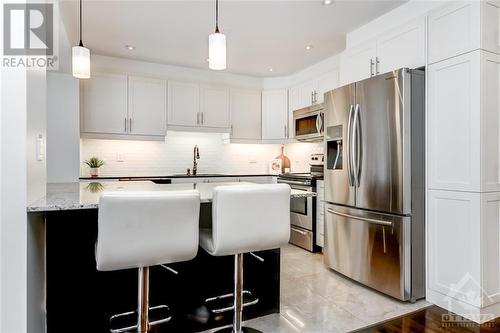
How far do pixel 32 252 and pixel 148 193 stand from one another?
0.67 metres

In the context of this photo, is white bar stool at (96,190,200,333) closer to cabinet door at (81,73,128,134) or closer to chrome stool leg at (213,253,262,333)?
chrome stool leg at (213,253,262,333)

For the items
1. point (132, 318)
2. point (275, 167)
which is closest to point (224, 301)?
point (132, 318)

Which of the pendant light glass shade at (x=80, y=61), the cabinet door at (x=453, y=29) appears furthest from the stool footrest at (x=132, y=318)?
the cabinet door at (x=453, y=29)

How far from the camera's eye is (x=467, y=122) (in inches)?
87.7

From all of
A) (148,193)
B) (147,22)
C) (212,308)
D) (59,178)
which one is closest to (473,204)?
(212,308)

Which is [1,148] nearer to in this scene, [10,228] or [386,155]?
[10,228]

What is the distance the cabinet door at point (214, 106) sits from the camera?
4769 millimetres

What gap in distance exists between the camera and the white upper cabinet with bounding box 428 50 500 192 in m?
2.17

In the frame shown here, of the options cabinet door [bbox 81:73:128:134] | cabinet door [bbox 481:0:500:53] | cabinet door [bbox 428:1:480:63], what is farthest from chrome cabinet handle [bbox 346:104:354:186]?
cabinet door [bbox 81:73:128:134]

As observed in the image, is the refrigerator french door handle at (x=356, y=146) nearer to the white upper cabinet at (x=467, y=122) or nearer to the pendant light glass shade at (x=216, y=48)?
the white upper cabinet at (x=467, y=122)

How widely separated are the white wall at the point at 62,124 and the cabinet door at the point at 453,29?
392cm

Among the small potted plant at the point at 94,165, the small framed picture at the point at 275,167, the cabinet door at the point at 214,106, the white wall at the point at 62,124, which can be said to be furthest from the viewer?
the small framed picture at the point at 275,167

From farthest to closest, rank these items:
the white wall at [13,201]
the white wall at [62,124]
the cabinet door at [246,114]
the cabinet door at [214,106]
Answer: the cabinet door at [246,114] → the cabinet door at [214,106] → the white wall at [62,124] → the white wall at [13,201]

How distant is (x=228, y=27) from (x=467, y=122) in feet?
7.71
